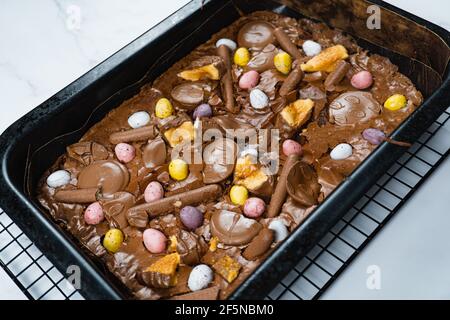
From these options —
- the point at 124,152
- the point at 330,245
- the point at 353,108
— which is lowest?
the point at 330,245

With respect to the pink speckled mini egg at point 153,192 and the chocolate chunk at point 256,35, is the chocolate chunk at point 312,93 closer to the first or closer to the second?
the chocolate chunk at point 256,35

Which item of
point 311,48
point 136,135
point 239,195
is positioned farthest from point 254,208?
point 311,48

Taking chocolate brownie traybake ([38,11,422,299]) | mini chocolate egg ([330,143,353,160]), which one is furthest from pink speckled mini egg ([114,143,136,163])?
mini chocolate egg ([330,143,353,160])

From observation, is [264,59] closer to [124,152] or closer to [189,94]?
[189,94]

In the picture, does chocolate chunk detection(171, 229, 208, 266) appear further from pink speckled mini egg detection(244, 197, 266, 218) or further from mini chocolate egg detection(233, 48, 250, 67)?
mini chocolate egg detection(233, 48, 250, 67)

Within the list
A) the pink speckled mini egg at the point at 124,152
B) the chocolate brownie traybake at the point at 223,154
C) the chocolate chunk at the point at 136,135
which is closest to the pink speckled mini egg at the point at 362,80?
the chocolate brownie traybake at the point at 223,154
